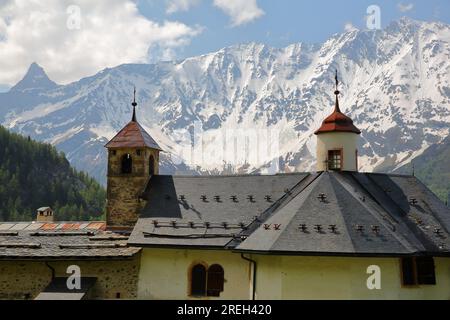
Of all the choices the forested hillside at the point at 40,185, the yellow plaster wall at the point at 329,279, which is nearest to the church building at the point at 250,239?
the yellow plaster wall at the point at 329,279

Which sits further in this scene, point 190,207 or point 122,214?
point 122,214

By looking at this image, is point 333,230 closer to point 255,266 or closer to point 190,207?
point 255,266

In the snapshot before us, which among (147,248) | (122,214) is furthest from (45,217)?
(147,248)

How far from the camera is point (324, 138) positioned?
33094 mm

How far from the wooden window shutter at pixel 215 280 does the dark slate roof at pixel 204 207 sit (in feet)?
5.04

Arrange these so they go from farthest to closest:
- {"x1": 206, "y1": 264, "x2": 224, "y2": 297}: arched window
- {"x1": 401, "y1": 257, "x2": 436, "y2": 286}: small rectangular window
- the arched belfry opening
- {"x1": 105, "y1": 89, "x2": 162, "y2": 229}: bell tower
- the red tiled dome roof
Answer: the arched belfry opening → {"x1": 105, "y1": 89, "x2": 162, "y2": 229}: bell tower → the red tiled dome roof → {"x1": 206, "y1": 264, "x2": 224, "y2": 297}: arched window → {"x1": 401, "y1": 257, "x2": 436, "y2": 286}: small rectangular window

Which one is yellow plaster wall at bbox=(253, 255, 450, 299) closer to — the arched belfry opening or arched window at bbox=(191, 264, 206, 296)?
arched window at bbox=(191, 264, 206, 296)

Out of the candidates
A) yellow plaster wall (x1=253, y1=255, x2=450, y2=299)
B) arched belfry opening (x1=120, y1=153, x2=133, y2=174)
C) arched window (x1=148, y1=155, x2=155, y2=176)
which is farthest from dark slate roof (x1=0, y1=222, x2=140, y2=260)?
yellow plaster wall (x1=253, y1=255, x2=450, y2=299)

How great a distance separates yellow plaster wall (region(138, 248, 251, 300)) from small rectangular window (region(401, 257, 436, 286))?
760 centimetres

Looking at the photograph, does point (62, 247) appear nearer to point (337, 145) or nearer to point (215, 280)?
point (215, 280)

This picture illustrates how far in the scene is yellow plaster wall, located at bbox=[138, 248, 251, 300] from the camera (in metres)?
28.7

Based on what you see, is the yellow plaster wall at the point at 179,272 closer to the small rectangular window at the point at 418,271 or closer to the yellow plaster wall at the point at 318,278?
the yellow plaster wall at the point at 318,278

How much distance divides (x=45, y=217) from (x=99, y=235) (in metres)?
71.9

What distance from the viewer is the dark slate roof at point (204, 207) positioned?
29688 mm
